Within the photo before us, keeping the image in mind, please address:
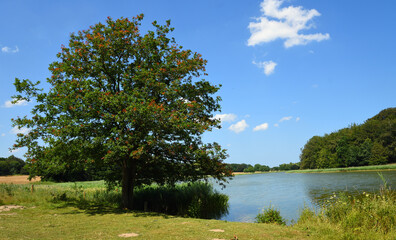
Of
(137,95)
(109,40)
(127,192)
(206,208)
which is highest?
(109,40)

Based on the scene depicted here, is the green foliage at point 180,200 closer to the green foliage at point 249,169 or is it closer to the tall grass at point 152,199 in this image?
the tall grass at point 152,199

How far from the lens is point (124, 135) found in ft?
48.0

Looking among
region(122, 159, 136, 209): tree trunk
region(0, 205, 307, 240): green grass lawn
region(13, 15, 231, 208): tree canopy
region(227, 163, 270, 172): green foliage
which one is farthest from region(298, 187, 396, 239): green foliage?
region(227, 163, 270, 172): green foliage

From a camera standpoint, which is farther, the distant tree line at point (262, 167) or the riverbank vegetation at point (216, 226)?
the distant tree line at point (262, 167)

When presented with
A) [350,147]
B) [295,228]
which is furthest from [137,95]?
[350,147]

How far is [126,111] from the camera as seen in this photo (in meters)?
14.0

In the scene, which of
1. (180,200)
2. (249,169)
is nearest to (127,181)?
(180,200)

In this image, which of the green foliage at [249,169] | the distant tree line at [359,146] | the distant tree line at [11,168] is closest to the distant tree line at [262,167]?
the green foliage at [249,169]

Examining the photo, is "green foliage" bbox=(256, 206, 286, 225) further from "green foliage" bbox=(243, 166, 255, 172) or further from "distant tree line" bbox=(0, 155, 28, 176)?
"green foliage" bbox=(243, 166, 255, 172)

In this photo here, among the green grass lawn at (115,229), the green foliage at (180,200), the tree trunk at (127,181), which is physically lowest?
the green foliage at (180,200)

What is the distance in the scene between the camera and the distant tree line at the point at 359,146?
281 feet

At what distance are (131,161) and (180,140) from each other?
4.22 metres

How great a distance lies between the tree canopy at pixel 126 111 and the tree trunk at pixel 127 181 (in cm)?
7

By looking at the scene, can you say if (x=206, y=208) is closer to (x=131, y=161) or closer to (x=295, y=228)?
(x=131, y=161)
